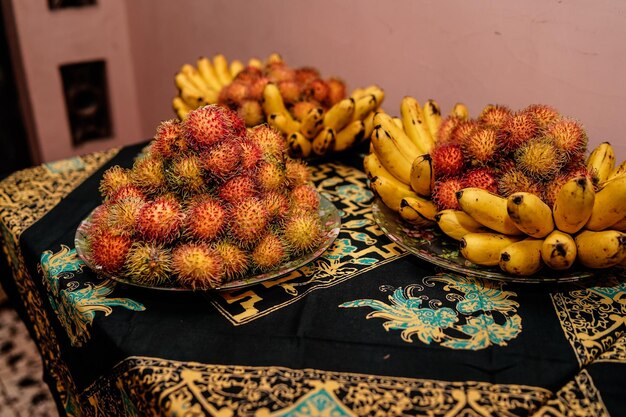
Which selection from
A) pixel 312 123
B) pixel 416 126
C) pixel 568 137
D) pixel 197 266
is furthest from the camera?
pixel 312 123

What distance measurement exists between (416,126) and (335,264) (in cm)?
38

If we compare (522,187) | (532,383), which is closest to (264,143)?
(522,187)

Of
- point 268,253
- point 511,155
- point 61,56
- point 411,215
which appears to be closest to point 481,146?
point 511,155

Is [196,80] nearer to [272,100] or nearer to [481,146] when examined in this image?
[272,100]

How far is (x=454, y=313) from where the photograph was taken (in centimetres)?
78

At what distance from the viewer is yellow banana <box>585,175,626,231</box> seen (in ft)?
2.52

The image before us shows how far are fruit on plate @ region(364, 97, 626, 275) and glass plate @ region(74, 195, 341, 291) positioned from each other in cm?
10

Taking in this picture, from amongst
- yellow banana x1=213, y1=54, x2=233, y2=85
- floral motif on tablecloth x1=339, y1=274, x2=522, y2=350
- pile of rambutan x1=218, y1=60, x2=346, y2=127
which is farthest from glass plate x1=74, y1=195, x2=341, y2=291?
yellow banana x1=213, y1=54, x2=233, y2=85

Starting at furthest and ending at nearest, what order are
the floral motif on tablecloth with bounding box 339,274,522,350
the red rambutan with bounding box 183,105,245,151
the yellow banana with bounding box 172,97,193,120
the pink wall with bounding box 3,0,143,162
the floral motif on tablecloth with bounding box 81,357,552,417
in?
the pink wall with bounding box 3,0,143,162 < the yellow banana with bounding box 172,97,193,120 < the red rambutan with bounding box 183,105,245,151 < the floral motif on tablecloth with bounding box 339,274,522,350 < the floral motif on tablecloth with bounding box 81,357,552,417

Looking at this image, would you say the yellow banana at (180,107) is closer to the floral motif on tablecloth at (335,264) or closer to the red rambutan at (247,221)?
the floral motif on tablecloth at (335,264)

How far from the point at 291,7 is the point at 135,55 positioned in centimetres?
117

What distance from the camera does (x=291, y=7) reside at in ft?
5.75

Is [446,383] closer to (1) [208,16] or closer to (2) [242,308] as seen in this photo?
(2) [242,308]

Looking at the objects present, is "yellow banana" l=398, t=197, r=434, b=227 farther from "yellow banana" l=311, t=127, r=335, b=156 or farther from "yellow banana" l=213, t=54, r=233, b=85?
"yellow banana" l=213, t=54, r=233, b=85
